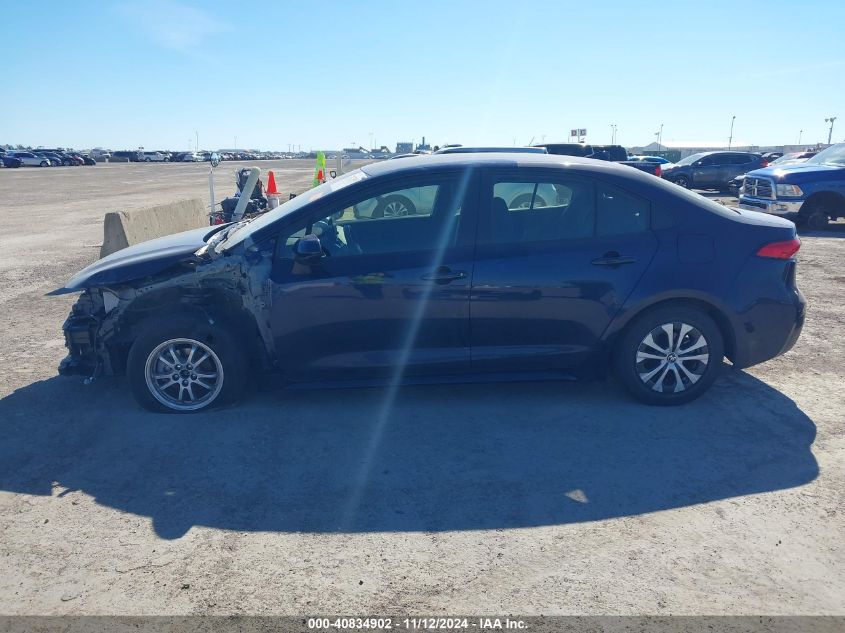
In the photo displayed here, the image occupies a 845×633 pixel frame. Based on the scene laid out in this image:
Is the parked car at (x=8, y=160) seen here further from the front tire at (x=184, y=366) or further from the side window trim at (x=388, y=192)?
the side window trim at (x=388, y=192)

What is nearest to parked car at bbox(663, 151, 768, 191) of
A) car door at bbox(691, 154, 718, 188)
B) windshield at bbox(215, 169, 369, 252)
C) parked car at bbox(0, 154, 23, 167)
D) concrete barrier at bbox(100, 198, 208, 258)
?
car door at bbox(691, 154, 718, 188)

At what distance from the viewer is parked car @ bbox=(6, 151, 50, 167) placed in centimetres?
6638

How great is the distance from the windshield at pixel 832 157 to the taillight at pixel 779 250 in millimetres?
11436

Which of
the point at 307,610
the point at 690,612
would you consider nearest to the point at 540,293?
the point at 690,612

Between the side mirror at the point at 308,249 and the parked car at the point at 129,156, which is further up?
the side mirror at the point at 308,249

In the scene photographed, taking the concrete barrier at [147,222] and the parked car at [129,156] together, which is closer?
the concrete barrier at [147,222]

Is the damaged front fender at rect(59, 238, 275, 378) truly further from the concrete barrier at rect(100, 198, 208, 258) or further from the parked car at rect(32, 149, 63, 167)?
the parked car at rect(32, 149, 63, 167)

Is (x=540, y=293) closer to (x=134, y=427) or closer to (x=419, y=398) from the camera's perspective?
(x=419, y=398)

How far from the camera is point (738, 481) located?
385 cm

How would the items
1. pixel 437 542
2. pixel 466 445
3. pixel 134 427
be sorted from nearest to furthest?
pixel 437 542 < pixel 466 445 < pixel 134 427

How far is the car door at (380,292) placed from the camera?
4578 millimetres

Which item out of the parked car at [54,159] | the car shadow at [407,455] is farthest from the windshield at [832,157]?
the parked car at [54,159]

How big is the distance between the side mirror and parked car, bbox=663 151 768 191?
2429cm

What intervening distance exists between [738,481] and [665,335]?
1242 millimetres
